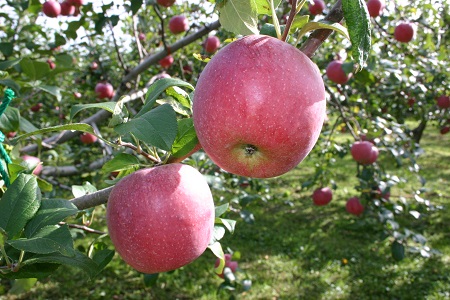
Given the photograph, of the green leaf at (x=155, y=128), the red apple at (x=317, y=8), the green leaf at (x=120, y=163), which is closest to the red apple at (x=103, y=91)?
the red apple at (x=317, y=8)

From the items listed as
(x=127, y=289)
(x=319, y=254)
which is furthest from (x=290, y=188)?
(x=127, y=289)

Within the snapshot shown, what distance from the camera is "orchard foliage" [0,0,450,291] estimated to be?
802 millimetres

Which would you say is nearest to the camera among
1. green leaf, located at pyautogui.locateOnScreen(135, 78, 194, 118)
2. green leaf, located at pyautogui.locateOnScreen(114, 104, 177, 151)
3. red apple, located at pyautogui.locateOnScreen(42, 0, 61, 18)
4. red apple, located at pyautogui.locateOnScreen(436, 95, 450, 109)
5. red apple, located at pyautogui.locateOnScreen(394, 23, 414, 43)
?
green leaf, located at pyautogui.locateOnScreen(114, 104, 177, 151)

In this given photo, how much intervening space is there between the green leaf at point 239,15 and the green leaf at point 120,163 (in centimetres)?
43

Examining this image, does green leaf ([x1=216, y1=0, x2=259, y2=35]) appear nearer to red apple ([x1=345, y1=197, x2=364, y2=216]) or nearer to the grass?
the grass

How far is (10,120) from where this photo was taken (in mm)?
1422

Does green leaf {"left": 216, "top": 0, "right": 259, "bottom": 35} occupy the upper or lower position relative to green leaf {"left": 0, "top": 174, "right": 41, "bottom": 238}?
upper

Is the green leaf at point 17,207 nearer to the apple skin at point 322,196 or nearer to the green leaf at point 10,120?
the green leaf at point 10,120

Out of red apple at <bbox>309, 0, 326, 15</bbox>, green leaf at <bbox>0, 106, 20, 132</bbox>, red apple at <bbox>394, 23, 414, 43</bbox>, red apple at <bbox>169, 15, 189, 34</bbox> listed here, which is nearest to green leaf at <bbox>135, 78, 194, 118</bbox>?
green leaf at <bbox>0, 106, 20, 132</bbox>

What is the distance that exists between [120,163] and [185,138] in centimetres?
19

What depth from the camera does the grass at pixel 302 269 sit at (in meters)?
3.74

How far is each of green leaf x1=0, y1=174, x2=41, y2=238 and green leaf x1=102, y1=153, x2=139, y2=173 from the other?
17 cm

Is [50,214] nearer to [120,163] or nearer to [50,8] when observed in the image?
[120,163]

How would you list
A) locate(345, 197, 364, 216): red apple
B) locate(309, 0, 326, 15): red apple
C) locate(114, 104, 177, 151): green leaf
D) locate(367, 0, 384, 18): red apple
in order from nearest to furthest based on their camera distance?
locate(114, 104, 177, 151): green leaf, locate(309, 0, 326, 15): red apple, locate(367, 0, 384, 18): red apple, locate(345, 197, 364, 216): red apple
